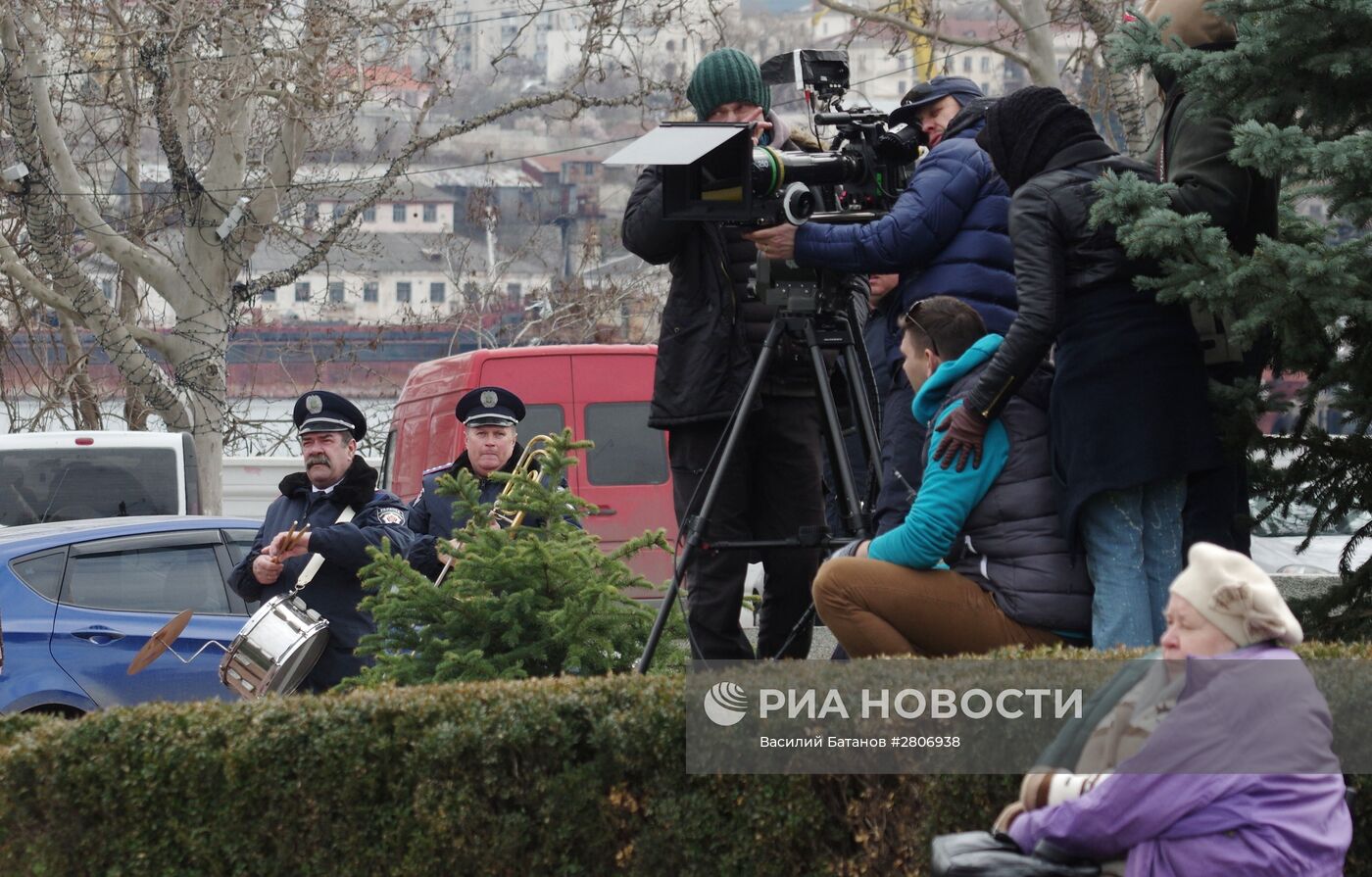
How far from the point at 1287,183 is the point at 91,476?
35.5 feet

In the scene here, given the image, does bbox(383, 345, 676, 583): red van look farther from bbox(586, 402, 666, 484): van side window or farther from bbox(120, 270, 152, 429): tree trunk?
bbox(120, 270, 152, 429): tree trunk

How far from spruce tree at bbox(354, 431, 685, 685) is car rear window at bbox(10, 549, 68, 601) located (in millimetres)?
4691

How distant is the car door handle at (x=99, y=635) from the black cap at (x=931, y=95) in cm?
544

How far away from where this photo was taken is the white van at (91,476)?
13930 millimetres

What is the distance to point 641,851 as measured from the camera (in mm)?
4270

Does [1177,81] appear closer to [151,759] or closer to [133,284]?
[151,759]

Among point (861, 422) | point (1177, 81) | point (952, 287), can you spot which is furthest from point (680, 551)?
point (1177, 81)

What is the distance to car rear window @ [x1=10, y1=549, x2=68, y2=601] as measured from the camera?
9492mm

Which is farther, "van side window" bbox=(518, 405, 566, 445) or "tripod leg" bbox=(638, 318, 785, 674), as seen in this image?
"van side window" bbox=(518, 405, 566, 445)

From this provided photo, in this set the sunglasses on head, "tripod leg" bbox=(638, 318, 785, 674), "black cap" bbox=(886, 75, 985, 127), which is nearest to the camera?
the sunglasses on head

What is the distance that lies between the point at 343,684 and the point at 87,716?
0.80 m

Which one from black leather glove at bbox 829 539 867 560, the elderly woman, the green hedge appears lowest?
the green hedge

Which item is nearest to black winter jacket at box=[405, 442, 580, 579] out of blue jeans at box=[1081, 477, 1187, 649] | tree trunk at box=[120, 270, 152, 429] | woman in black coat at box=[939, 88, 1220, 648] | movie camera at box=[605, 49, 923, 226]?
movie camera at box=[605, 49, 923, 226]

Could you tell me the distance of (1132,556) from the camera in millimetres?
4859
